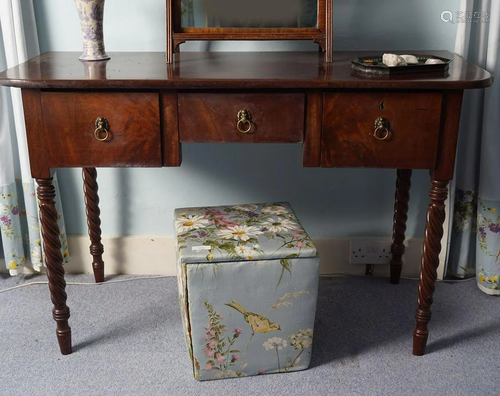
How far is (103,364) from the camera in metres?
1.85

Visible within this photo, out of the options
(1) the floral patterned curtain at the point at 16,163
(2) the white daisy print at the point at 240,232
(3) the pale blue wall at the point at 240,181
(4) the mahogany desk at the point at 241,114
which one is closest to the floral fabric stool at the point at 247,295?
(2) the white daisy print at the point at 240,232

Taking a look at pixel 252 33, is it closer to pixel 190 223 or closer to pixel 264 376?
pixel 190 223

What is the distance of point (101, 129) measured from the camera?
5.38ft

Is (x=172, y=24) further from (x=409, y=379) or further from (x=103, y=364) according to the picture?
(x=409, y=379)

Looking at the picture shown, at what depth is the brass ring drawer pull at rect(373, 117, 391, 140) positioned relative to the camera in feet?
5.32

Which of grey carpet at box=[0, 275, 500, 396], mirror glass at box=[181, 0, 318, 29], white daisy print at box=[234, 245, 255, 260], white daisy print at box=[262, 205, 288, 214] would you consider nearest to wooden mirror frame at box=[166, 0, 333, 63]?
mirror glass at box=[181, 0, 318, 29]

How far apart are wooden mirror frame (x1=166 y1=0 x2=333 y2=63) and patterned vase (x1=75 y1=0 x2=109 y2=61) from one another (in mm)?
198

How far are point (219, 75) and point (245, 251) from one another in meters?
0.46

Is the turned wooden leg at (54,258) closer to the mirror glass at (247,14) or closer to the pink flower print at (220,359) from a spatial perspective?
the pink flower print at (220,359)

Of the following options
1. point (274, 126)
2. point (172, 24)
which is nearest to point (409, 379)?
point (274, 126)

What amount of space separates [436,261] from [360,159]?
0.38 m

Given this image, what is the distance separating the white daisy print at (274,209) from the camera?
1.91 meters

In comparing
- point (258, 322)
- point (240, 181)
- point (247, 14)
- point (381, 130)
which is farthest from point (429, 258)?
point (247, 14)

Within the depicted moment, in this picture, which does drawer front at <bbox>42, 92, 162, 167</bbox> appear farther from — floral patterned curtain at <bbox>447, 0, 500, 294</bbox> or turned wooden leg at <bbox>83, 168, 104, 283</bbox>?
floral patterned curtain at <bbox>447, 0, 500, 294</bbox>
